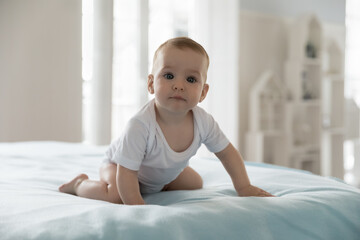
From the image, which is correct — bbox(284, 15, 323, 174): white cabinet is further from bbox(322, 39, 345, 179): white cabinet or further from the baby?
the baby

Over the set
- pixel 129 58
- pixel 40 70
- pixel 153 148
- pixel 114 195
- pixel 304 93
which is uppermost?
pixel 129 58

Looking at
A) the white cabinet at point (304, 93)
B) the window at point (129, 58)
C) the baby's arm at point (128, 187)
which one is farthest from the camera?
the white cabinet at point (304, 93)

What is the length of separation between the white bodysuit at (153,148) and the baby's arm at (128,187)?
2 centimetres

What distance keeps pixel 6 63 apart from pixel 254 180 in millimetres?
2158

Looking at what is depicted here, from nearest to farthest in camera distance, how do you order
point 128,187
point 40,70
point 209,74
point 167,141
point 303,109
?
1. point 128,187
2. point 167,141
3. point 40,70
4. point 209,74
5. point 303,109

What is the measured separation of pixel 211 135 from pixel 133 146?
9.8 inches

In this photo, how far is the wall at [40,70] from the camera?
267 centimetres

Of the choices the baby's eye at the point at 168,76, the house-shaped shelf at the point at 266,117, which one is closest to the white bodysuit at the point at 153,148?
the baby's eye at the point at 168,76

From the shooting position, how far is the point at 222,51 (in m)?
3.50

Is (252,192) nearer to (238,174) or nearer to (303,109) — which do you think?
(238,174)

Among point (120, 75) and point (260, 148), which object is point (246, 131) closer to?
point (260, 148)

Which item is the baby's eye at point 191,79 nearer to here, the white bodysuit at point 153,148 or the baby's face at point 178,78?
the baby's face at point 178,78

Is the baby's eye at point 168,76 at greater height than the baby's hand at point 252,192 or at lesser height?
greater

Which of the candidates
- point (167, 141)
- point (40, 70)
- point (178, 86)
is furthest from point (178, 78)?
point (40, 70)
